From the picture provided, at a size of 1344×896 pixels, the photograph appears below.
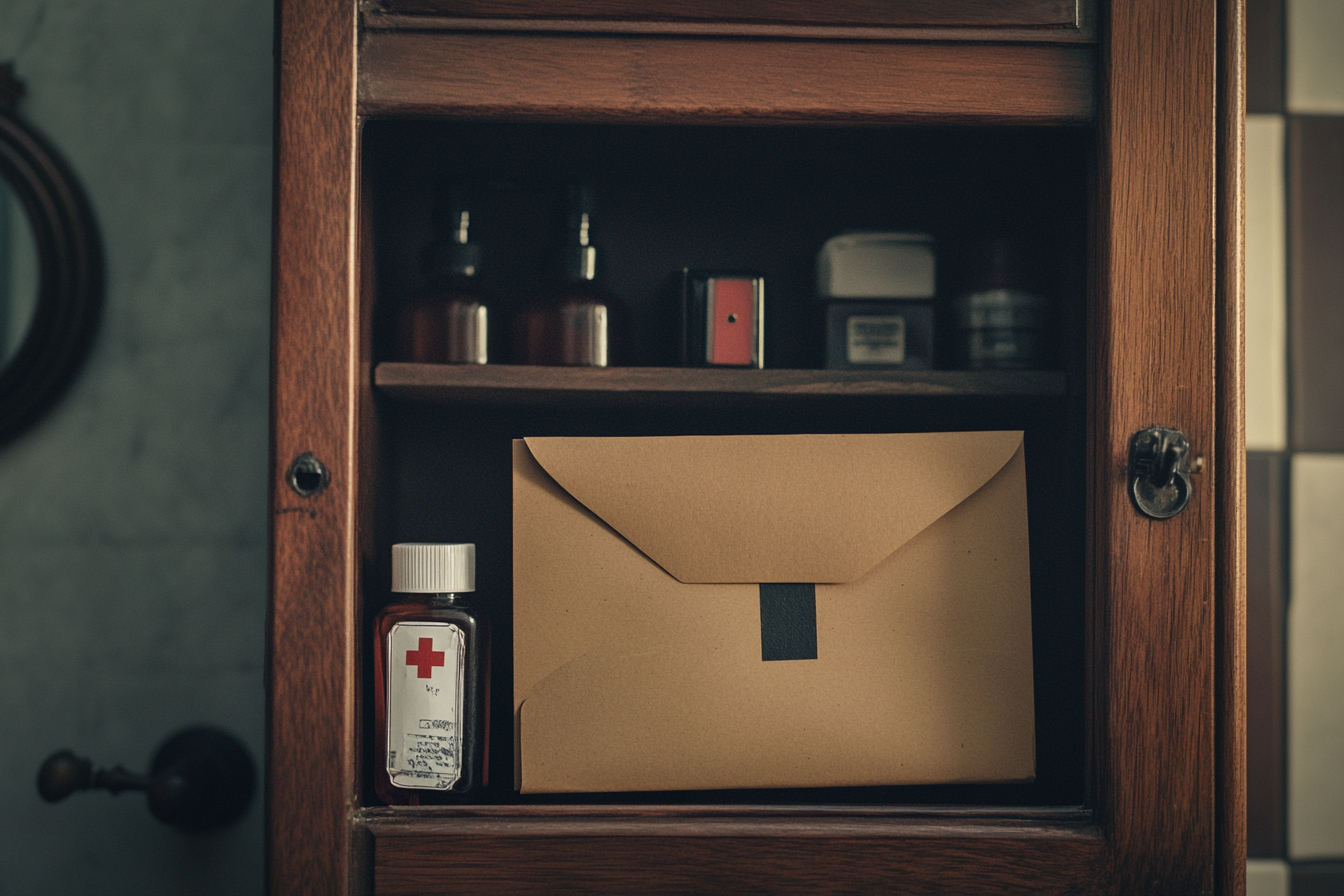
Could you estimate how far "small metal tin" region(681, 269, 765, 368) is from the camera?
0.64m

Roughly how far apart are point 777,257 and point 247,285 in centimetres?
51

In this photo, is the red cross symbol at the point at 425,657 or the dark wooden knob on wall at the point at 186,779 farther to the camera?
the dark wooden knob on wall at the point at 186,779

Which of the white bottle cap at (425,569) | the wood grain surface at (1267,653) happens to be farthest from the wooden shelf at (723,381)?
the wood grain surface at (1267,653)

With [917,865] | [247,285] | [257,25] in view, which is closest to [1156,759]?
[917,865]

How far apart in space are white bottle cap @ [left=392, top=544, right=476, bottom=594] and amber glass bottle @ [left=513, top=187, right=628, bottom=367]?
6.2 inches

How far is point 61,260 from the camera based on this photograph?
0.81m

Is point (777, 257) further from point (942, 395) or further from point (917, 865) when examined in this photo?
point (917, 865)

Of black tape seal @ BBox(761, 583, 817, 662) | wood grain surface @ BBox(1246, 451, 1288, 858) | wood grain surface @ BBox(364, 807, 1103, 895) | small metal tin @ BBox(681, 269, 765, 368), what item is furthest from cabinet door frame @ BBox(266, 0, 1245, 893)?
wood grain surface @ BBox(1246, 451, 1288, 858)

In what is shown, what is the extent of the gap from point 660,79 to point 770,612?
36 cm

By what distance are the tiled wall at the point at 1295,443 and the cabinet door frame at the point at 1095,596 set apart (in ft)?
1.20

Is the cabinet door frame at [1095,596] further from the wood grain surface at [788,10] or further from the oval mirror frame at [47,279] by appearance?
the oval mirror frame at [47,279]

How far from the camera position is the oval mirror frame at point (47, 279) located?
81 cm

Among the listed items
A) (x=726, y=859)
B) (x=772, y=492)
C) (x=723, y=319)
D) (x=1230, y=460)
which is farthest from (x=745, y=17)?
(x=726, y=859)

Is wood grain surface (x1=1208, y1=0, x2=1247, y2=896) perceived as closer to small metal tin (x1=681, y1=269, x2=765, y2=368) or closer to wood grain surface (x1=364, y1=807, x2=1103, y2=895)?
wood grain surface (x1=364, y1=807, x2=1103, y2=895)
